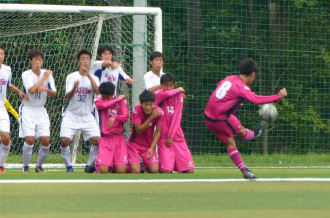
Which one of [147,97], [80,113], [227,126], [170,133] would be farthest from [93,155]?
[227,126]

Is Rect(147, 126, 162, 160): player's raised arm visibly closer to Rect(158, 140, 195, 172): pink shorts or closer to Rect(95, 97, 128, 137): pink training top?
Rect(158, 140, 195, 172): pink shorts

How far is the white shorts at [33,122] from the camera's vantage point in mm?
11977

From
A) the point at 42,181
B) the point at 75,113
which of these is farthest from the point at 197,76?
the point at 42,181

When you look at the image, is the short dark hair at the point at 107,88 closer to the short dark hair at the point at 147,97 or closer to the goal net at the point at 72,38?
the short dark hair at the point at 147,97

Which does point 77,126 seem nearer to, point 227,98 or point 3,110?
point 3,110

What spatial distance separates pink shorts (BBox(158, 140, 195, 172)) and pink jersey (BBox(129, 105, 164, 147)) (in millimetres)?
192

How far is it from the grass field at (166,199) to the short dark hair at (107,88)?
264 cm

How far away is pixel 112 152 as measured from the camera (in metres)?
11.8

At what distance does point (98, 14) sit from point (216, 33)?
933cm

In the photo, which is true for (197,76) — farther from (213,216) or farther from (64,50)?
(213,216)

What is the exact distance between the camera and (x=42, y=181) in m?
9.02

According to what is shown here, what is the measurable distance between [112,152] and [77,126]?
0.78 meters

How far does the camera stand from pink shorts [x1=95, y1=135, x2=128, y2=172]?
38.4 feet

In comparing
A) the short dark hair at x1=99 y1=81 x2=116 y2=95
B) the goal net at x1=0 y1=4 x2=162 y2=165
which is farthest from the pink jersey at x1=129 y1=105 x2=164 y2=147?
the goal net at x1=0 y1=4 x2=162 y2=165
